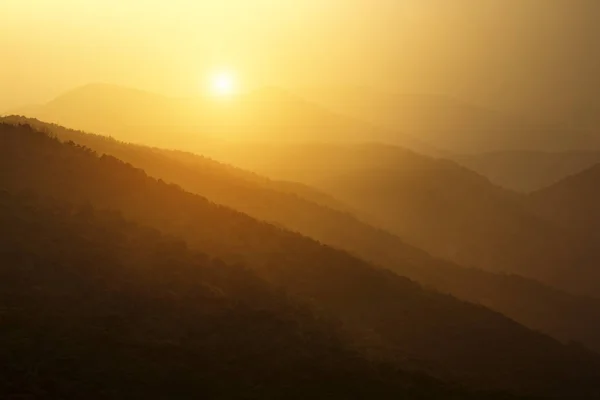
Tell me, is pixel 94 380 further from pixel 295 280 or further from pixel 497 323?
pixel 497 323

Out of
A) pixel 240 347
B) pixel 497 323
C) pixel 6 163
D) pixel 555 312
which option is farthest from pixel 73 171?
pixel 555 312

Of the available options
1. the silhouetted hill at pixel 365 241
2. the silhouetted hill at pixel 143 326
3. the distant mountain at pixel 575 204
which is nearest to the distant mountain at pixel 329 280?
the silhouetted hill at pixel 143 326

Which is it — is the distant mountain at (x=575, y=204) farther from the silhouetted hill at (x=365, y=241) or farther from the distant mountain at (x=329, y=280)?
the distant mountain at (x=329, y=280)

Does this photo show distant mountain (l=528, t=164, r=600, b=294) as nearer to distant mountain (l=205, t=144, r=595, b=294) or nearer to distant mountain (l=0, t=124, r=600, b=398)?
distant mountain (l=205, t=144, r=595, b=294)

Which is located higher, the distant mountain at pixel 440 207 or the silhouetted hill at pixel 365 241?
the distant mountain at pixel 440 207

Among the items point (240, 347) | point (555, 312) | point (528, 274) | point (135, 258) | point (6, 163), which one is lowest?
point (240, 347)

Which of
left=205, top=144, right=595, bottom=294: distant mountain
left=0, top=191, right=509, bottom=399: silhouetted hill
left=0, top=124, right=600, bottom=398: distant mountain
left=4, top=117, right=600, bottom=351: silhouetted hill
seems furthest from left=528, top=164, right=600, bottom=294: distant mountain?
left=0, top=191, right=509, bottom=399: silhouetted hill
